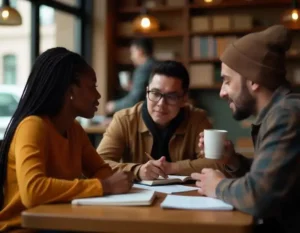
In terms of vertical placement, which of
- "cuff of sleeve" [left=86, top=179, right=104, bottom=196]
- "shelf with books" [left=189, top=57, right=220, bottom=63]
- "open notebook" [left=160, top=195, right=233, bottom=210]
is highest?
"shelf with books" [left=189, top=57, right=220, bottom=63]

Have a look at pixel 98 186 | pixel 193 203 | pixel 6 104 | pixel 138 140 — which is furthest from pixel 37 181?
pixel 6 104

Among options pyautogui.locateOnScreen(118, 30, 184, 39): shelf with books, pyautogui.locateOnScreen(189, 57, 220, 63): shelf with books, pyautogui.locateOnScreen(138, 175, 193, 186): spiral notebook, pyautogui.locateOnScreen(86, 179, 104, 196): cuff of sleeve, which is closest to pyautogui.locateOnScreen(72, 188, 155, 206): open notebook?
pyautogui.locateOnScreen(86, 179, 104, 196): cuff of sleeve

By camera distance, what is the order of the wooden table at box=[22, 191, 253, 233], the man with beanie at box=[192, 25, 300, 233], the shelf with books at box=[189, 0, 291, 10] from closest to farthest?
1. the wooden table at box=[22, 191, 253, 233]
2. the man with beanie at box=[192, 25, 300, 233]
3. the shelf with books at box=[189, 0, 291, 10]

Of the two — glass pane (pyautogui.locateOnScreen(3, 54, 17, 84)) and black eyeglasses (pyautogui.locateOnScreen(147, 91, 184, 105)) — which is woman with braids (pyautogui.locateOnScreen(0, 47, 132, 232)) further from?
glass pane (pyautogui.locateOnScreen(3, 54, 17, 84))

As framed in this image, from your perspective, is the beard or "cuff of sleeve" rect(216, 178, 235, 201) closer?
"cuff of sleeve" rect(216, 178, 235, 201)

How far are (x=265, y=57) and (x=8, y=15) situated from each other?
2.76m

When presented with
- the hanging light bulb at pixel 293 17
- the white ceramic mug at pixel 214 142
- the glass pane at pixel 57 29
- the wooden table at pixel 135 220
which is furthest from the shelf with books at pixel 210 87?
the wooden table at pixel 135 220

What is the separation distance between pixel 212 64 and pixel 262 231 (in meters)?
4.67

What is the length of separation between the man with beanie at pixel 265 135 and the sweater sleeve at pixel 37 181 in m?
0.41

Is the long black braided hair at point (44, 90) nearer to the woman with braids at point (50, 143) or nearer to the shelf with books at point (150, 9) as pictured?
the woman with braids at point (50, 143)

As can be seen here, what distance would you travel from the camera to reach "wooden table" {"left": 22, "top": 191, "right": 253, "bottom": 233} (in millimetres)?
1331

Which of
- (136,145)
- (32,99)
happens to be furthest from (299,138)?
(136,145)

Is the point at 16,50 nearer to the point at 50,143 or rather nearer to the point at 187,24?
the point at 187,24

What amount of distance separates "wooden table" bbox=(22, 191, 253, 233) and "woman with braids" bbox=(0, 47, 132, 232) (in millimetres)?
120
